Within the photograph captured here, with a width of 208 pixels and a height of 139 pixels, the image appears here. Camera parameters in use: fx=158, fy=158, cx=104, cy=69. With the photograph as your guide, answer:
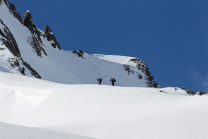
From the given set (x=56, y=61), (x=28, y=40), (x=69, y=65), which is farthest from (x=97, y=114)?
(x=69, y=65)

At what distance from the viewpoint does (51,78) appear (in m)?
27.5

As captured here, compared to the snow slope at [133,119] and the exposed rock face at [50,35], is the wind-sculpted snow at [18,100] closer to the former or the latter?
the snow slope at [133,119]

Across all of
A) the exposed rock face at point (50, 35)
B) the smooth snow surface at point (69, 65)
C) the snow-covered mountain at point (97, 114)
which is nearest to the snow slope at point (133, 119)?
the snow-covered mountain at point (97, 114)

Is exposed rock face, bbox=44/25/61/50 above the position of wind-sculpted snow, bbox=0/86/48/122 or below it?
above

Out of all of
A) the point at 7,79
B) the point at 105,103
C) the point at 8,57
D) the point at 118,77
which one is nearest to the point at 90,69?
the point at 118,77

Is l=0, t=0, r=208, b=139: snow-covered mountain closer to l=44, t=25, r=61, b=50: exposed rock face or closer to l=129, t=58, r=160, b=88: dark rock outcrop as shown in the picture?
l=44, t=25, r=61, b=50: exposed rock face

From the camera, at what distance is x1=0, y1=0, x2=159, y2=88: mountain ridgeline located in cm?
2872

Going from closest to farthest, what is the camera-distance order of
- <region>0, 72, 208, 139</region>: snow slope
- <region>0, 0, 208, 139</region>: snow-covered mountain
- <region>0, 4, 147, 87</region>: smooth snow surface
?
<region>0, 0, 208, 139</region>: snow-covered mountain
<region>0, 72, 208, 139</region>: snow slope
<region>0, 4, 147, 87</region>: smooth snow surface

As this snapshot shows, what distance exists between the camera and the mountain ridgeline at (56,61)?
28719mm

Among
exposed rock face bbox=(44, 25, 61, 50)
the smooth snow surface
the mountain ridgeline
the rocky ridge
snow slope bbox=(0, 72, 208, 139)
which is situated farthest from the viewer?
exposed rock face bbox=(44, 25, 61, 50)

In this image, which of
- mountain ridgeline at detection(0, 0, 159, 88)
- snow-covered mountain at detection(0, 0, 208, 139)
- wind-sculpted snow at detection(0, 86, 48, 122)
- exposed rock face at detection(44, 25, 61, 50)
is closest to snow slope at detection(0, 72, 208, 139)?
snow-covered mountain at detection(0, 0, 208, 139)

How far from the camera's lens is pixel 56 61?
3859 cm

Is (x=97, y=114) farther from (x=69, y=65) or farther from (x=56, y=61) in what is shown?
(x=69, y=65)

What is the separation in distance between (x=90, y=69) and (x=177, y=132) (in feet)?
133
